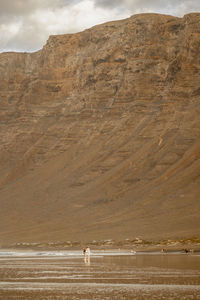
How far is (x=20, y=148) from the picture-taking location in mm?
121438

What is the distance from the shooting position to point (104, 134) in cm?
10875

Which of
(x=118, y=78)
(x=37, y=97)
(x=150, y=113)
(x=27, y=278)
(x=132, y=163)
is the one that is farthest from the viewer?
(x=37, y=97)

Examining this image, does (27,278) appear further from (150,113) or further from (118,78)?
(118,78)

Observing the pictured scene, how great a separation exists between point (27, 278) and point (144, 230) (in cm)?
4678

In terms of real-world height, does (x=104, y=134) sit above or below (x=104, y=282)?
above

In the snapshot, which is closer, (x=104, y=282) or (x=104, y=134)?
(x=104, y=282)

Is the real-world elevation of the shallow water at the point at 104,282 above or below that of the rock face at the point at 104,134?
below

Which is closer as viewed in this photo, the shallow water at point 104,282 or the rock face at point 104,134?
the shallow water at point 104,282

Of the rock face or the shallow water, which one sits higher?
the rock face

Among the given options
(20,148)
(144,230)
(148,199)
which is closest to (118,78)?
(20,148)

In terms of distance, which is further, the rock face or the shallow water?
the rock face

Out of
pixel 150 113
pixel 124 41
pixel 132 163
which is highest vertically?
pixel 124 41

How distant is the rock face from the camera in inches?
3361

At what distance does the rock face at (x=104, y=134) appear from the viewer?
3361 inches
